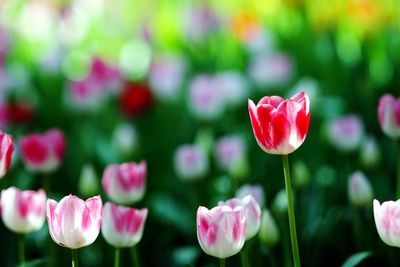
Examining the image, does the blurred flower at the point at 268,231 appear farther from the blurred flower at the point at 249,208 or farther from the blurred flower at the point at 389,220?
the blurred flower at the point at 389,220

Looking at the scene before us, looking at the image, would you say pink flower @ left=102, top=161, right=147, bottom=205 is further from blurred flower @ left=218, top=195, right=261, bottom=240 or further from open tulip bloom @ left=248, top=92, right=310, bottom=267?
open tulip bloom @ left=248, top=92, right=310, bottom=267

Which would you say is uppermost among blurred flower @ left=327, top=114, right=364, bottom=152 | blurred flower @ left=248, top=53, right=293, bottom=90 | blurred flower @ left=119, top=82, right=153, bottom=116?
blurred flower @ left=248, top=53, right=293, bottom=90

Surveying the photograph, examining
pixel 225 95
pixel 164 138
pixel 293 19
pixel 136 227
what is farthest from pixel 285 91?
pixel 136 227

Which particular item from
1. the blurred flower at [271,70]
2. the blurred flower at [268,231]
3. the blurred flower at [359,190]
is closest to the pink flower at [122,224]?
the blurred flower at [268,231]

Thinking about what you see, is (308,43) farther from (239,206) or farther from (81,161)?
(239,206)

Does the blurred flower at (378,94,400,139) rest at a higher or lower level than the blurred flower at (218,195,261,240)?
higher

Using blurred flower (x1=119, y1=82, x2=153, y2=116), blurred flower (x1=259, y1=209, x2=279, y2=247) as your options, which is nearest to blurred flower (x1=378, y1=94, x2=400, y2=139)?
blurred flower (x1=259, y1=209, x2=279, y2=247)
